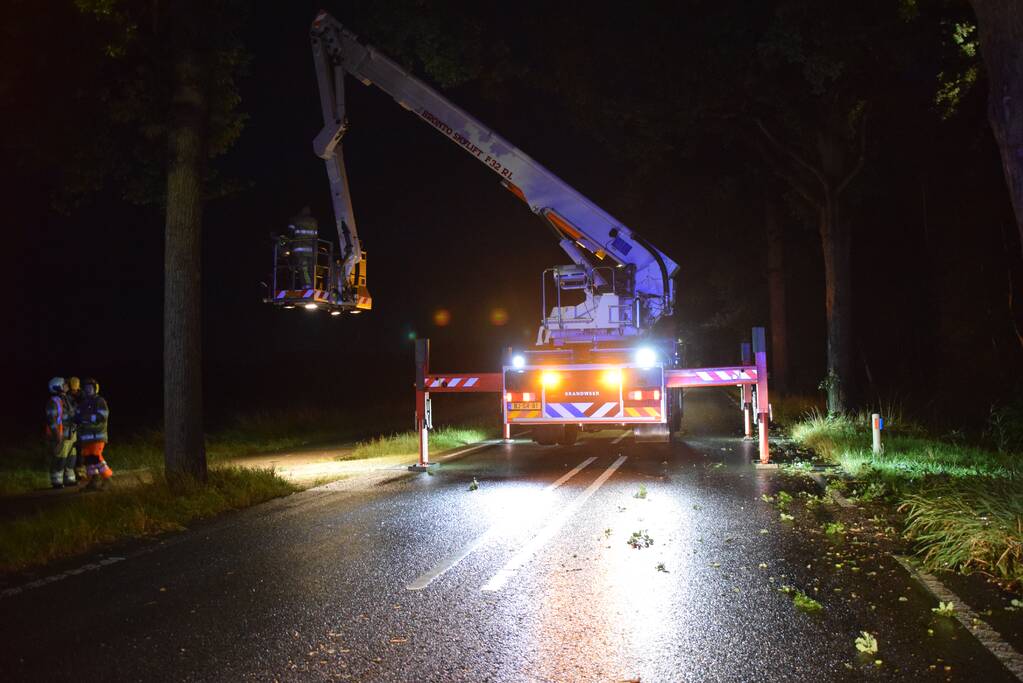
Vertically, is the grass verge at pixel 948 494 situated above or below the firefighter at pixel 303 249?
below

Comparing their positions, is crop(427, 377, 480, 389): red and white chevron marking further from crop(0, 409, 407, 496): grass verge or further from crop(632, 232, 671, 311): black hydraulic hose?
crop(0, 409, 407, 496): grass verge

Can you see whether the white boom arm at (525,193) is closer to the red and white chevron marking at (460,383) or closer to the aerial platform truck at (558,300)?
the aerial platform truck at (558,300)

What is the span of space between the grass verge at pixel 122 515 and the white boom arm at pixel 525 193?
5809 millimetres

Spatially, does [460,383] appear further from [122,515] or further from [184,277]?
[122,515]

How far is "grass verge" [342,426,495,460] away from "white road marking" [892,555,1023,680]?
1067 cm

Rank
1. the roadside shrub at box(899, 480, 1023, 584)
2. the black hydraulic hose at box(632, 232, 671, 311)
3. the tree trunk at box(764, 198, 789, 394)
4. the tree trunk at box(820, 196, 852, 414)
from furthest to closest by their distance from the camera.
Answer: the tree trunk at box(764, 198, 789, 394) < the tree trunk at box(820, 196, 852, 414) < the black hydraulic hose at box(632, 232, 671, 311) < the roadside shrub at box(899, 480, 1023, 584)

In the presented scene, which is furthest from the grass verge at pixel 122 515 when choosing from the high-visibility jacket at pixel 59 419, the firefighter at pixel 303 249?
the firefighter at pixel 303 249

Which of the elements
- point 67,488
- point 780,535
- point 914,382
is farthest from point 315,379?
point 780,535

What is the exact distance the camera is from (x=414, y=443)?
16.2m

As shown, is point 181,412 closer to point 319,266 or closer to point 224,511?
point 224,511

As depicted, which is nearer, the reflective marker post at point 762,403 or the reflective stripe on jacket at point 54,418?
the reflective stripe on jacket at point 54,418

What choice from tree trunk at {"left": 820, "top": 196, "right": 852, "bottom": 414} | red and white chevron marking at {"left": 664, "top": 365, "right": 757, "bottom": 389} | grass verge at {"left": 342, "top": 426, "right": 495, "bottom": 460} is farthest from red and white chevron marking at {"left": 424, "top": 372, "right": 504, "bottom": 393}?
tree trunk at {"left": 820, "top": 196, "right": 852, "bottom": 414}

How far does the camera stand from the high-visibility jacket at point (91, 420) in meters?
10.9

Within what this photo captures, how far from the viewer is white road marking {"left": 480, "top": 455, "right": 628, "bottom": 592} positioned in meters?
5.75
